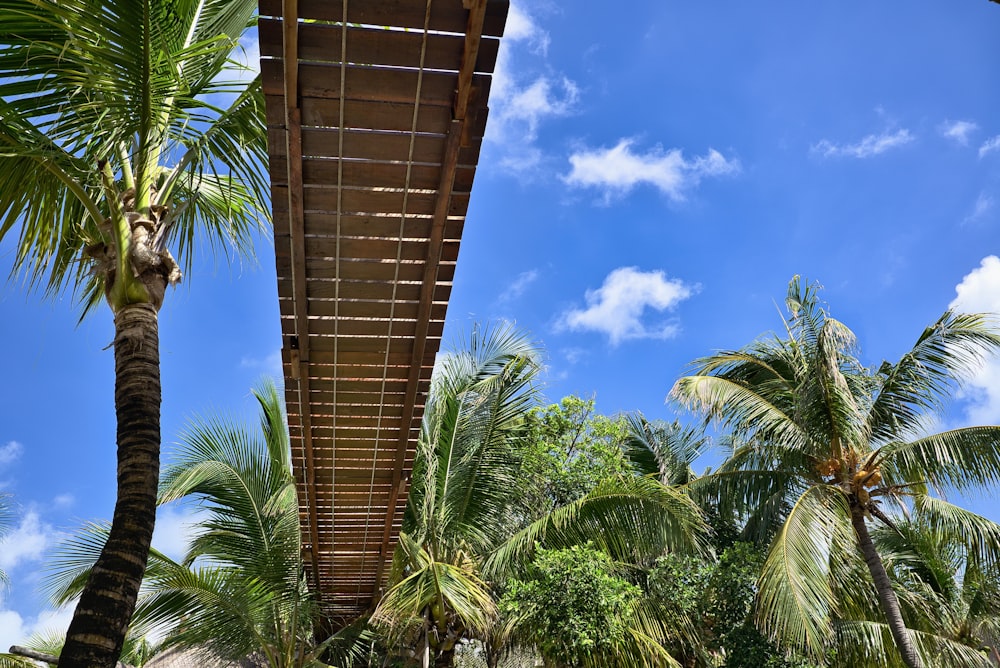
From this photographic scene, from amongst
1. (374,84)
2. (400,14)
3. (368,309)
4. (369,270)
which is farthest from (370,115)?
(368,309)

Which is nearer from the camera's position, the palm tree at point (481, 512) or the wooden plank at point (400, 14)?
the wooden plank at point (400, 14)

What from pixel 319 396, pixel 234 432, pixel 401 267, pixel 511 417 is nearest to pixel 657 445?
pixel 511 417

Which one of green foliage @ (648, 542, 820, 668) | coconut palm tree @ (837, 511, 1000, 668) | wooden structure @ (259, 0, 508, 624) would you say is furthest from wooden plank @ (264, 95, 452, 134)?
coconut palm tree @ (837, 511, 1000, 668)

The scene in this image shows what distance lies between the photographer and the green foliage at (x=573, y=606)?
8328 millimetres

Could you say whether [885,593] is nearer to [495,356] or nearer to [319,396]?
[495,356]

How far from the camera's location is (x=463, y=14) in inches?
132

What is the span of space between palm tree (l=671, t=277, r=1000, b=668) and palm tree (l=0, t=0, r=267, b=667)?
263 inches

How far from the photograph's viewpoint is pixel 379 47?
3.51 metres

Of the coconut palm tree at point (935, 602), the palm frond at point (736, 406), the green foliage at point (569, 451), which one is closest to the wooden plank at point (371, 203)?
the green foliage at point (569, 451)

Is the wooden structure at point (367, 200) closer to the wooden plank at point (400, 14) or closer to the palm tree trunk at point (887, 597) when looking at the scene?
the wooden plank at point (400, 14)

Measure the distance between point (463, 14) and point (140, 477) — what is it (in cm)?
249

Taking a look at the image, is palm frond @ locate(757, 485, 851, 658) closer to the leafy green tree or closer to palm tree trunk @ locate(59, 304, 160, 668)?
the leafy green tree

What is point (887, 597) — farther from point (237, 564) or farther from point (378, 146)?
point (378, 146)

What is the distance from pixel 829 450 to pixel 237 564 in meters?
6.89
